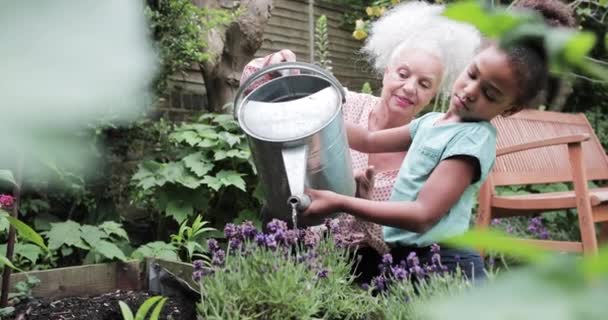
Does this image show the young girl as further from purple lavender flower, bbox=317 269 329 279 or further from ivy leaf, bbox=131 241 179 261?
ivy leaf, bbox=131 241 179 261

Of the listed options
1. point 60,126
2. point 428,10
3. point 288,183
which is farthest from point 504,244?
point 428,10

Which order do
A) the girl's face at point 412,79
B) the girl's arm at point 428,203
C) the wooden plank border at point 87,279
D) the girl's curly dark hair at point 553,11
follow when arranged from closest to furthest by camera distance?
the girl's arm at point 428,203 < the girl's curly dark hair at point 553,11 < the girl's face at point 412,79 < the wooden plank border at point 87,279

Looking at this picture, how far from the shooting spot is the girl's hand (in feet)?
3.51

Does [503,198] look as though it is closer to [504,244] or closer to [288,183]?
[288,183]

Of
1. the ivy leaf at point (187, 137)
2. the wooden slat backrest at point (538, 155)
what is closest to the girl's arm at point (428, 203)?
the ivy leaf at point (187, 137)

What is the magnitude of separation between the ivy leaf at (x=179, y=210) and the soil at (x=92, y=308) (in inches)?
40.8

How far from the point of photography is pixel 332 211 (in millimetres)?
1113

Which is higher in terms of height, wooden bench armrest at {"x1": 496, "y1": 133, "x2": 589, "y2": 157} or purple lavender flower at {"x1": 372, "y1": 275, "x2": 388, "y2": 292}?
wooden bench armrest at {"x1": 496, "y1": 133, "x2": 589, "y2": 157}

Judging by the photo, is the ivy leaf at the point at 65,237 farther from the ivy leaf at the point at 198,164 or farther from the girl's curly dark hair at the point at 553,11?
the girl's curly dark hair at the point at 553,11

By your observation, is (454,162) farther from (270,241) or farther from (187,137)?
(187,137)

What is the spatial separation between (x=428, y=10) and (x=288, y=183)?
1.01 metres

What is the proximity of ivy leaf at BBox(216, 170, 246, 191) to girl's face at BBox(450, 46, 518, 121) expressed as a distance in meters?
1.54

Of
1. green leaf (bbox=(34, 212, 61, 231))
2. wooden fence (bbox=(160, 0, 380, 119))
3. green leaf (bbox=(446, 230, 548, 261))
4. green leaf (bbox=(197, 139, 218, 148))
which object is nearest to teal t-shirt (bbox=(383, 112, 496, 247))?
green leaf (bbox=(446, 230, 548, 261))

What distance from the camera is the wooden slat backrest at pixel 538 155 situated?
10.7ft
